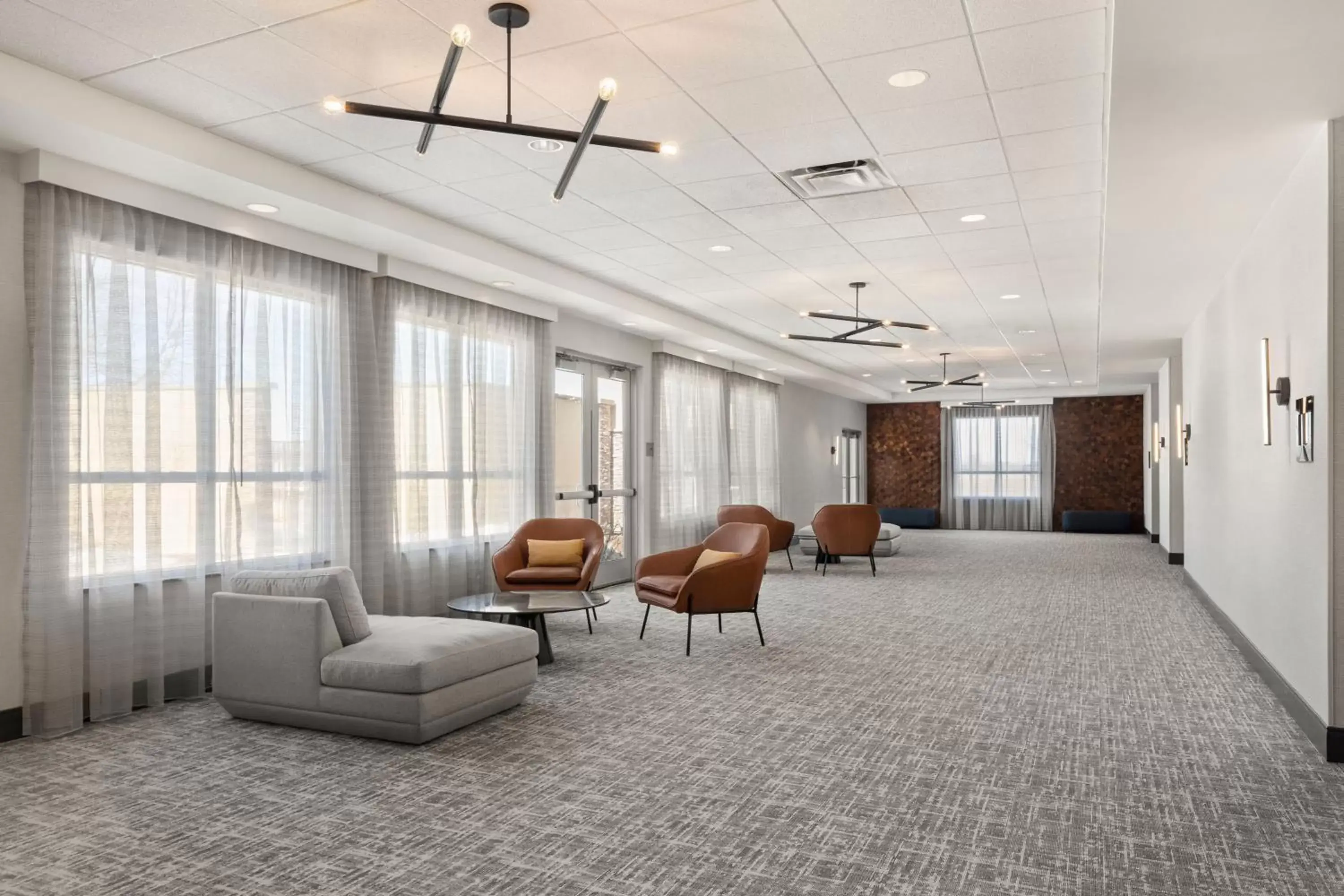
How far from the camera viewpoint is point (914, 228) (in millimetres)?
6820

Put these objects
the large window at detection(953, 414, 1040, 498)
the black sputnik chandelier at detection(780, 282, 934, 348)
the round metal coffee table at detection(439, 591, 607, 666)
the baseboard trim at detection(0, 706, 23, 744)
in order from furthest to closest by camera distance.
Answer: the large window at detection(953, 414, 1040, 498), the black sputnik chandelier at detection(780, 282, 934, 348), the round metal coffee table at detection(439, 591, 607, 666), the baseboard trim at detection(0, 706, 23, 744)

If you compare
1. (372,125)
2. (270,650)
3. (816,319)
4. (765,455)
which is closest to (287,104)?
(372,125)

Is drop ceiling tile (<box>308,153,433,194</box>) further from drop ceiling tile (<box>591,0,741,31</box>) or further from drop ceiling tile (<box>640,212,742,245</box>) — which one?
drop ceiling tile (<box>591,0,741,31</box>)

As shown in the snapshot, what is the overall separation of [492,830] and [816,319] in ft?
27.5

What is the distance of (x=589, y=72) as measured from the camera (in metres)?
4.23

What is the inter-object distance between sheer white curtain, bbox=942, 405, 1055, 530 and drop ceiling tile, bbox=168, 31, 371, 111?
18.8m

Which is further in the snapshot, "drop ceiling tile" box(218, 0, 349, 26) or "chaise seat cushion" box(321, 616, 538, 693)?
"chaise seat cushion" box(321, 616, 538, 693)

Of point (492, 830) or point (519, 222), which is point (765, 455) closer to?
point (519, 222)

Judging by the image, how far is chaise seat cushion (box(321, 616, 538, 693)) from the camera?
432 centimetres

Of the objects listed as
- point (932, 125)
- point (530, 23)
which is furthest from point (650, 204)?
point (530, 23)

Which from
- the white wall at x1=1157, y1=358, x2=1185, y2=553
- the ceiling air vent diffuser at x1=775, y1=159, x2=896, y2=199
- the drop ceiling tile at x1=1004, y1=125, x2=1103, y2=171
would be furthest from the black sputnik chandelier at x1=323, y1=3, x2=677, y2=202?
the white wall at x1=1157, y1=358, x2=1185, y2=553

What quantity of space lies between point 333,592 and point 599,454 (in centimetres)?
572

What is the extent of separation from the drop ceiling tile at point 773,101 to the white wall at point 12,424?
3485 millimetres

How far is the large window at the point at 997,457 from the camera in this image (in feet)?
67.5
